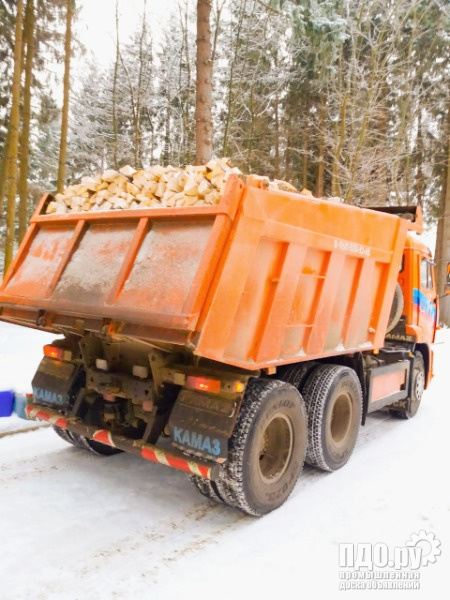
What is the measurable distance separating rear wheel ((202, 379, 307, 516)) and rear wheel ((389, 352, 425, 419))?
3.05 meters

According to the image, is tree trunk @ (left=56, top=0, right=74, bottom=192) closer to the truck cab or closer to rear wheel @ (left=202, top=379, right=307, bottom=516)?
the truck cab

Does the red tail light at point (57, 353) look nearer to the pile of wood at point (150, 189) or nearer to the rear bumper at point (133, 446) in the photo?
the rear bumper at point (133, 446)

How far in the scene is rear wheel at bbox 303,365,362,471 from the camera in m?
4.46

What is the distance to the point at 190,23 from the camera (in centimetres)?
1784

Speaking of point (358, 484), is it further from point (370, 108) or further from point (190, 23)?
point (190, 23)

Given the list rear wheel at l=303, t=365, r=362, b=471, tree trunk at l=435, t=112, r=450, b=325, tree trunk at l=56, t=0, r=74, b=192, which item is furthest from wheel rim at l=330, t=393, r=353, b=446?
tree trunk at l=435, t=112, r=450, b=325

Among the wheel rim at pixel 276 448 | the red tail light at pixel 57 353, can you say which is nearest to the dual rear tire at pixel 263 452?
the wheel rim at pixel 276 448

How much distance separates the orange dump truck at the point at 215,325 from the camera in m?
3.25

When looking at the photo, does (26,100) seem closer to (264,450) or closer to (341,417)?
(341,417)

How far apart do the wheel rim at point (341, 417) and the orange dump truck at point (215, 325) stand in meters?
0.01

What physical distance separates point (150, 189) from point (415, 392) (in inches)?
192

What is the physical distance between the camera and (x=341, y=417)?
5000 mm

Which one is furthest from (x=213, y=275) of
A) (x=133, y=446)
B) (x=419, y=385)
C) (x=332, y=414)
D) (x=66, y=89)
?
(x=66, y=89)

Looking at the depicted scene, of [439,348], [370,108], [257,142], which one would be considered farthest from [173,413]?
[257,142]
